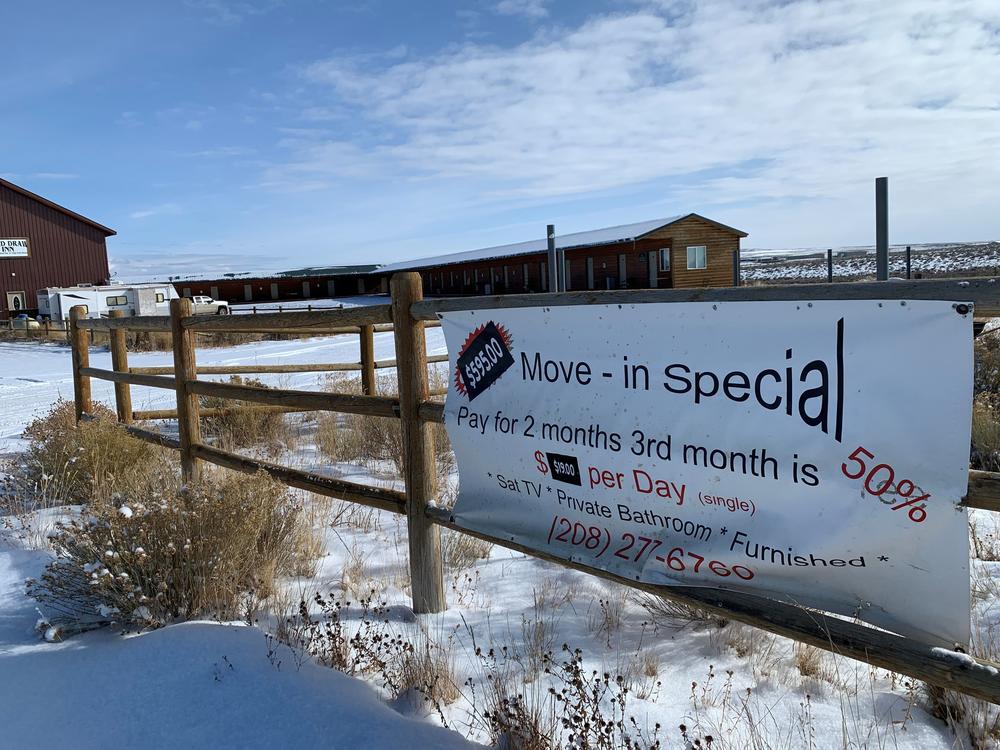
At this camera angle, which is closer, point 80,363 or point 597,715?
point 597,715

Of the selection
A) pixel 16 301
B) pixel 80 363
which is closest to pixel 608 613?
pixel 80 363

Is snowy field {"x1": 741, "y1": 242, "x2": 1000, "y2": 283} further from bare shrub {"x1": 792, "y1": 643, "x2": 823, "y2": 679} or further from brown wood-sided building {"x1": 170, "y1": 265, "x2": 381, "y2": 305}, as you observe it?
brown wood-sided building {"x1": 170, "y1": 265, "x2": 381, "y2": 305}

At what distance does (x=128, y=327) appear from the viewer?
7223 mm

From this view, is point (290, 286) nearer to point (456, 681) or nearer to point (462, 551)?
point (462, 551)

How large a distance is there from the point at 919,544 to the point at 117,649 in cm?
345

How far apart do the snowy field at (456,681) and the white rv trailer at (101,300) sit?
37147 millimetres

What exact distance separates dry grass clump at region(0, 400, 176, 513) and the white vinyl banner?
3.53 meters

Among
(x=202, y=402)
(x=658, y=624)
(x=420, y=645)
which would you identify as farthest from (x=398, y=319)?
(x=202, y=402)

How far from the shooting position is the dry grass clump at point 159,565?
3.91 m

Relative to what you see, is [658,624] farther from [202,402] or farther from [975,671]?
[202,402]

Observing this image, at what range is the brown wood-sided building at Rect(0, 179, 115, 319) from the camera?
42.8 metres

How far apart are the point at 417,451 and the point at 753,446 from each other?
1.98 metres

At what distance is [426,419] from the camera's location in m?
4.07

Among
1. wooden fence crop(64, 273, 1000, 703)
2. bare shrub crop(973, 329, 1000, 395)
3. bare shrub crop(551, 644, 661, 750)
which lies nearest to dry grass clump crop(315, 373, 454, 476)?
wooden fence crop(64, 273, 1000, 703)
